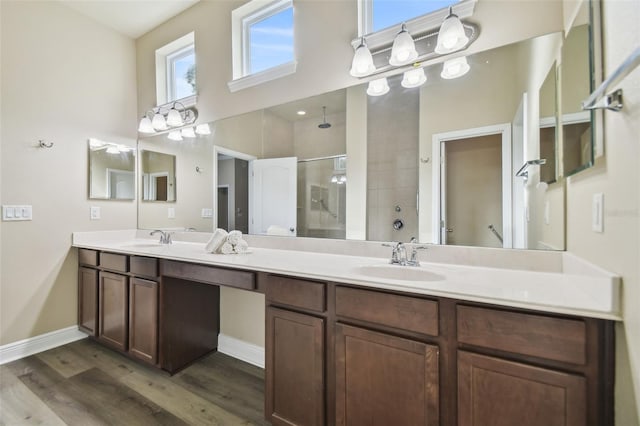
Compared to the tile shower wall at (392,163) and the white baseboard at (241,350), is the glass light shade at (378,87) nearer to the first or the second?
the tile shower wall at (392,163)

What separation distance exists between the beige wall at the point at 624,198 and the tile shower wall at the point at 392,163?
81 centimetres

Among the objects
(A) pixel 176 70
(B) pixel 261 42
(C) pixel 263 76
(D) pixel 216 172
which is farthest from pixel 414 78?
(A) pixel 176 70

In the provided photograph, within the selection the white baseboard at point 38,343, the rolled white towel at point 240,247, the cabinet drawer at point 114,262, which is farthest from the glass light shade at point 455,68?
the white baseboard at point 38,343

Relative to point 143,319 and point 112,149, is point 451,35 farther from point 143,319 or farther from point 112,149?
point 112,149

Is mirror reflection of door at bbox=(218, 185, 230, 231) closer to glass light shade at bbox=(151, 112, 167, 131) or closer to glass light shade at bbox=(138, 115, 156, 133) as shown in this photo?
glass light shade at bbox=(151, 112, 167, 131)

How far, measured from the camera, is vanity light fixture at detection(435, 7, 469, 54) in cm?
142

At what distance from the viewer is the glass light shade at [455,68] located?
1.49 meters

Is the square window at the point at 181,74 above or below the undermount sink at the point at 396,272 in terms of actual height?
above

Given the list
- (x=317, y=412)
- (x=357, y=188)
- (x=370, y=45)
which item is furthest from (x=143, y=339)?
(x=370, y=45)

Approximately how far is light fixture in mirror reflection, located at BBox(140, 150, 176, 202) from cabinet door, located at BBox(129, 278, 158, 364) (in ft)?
3.49

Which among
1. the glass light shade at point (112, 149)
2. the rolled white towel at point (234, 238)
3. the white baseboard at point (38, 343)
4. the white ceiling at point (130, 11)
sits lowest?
the white baseboard at point (38, 343)

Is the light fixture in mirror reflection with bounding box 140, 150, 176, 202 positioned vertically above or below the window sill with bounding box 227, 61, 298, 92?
below

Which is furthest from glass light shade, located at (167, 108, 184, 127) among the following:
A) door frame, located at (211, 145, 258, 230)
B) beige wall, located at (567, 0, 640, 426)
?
beige wall, located at (567, 0, 640, 426)

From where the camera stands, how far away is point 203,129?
8.32 feet
